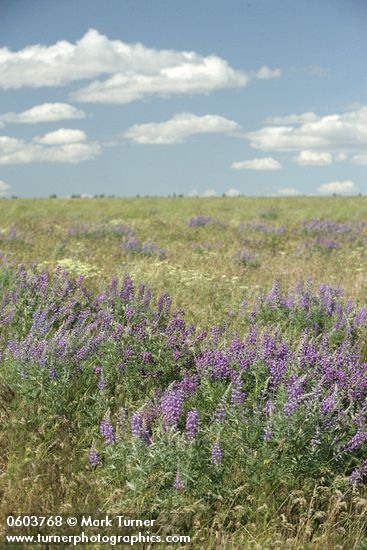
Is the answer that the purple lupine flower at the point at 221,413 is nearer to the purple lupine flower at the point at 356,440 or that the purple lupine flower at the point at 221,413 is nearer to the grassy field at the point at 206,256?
the purple lupine flower at the point at 356,440

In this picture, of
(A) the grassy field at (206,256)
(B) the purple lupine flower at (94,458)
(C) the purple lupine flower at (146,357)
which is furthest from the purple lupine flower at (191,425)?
(A) the grassy field at (206,256)

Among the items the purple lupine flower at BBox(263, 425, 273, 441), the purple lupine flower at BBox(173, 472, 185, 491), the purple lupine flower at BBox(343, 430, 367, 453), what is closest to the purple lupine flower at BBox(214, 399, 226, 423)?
the purple lupine flower at BBox(263, 425, 273, 441)

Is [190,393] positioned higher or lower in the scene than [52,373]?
lower

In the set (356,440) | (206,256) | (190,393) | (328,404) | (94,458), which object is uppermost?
(206,256)

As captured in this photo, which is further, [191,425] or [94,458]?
[94,458]

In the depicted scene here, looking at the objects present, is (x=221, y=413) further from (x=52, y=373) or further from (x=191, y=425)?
(x=52, y=373)

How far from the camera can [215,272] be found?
33.1 feet

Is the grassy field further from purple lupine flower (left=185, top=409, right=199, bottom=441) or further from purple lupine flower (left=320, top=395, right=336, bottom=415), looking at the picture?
purple lupine flower (left=185, top=409, right=199, bottom=441)

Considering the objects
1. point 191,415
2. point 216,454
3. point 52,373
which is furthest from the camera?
point 52,373

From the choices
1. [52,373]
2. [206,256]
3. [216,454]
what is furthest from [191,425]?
[206,256]

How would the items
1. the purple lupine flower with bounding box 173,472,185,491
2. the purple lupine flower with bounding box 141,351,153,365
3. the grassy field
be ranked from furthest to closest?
the grassy field < the purple lupine flower with bounding box 141,351,153,365 < the purple lupine flower with bounding box 173,472,185,491

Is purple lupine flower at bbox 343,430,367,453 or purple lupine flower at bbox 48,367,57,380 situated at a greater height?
purple lupine flower at bbox 48,367,57,380

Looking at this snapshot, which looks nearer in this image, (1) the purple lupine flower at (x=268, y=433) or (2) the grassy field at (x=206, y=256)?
(1) the purple lupine flower at (x=268, y=433)

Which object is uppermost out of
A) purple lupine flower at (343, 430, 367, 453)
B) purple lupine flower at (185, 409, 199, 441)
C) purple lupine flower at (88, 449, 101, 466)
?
purple lupine flower at (185, 409, 199, 441)
